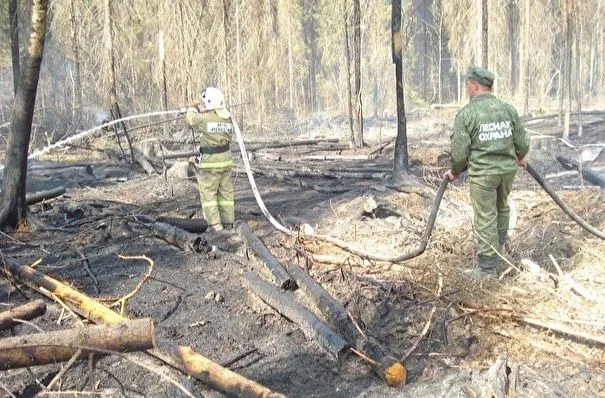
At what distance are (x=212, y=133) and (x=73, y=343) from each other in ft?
14.8

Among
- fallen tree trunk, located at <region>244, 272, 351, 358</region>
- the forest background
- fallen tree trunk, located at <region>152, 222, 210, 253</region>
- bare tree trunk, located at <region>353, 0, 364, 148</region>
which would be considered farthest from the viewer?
the forest background

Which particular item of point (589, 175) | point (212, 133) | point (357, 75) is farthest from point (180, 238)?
point (357, 75)

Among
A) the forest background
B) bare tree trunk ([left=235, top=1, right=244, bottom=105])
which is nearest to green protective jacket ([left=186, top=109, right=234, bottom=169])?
the forest background

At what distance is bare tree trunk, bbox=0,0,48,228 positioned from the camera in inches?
290

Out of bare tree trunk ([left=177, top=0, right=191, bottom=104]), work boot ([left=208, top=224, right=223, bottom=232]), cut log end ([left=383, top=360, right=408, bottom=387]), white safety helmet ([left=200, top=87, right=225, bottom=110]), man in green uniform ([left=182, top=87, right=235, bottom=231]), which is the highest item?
bare tree trunk ([left=177, top=0, right=191, bottom=104])

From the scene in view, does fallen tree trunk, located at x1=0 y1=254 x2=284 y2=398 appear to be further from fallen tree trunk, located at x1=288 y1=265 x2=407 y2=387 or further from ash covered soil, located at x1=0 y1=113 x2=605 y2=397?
fallen tree trunk, located at x1=288 y1=265 x2=407 y2=387

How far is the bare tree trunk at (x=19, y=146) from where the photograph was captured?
7.36 m

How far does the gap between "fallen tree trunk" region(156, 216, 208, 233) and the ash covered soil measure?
328 millimetres

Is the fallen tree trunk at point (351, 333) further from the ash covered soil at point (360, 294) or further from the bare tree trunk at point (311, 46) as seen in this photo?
the bare tree trunk at point (311, 46)

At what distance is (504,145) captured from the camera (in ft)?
16.9

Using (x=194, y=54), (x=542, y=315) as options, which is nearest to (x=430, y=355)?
(x=542, y=315)

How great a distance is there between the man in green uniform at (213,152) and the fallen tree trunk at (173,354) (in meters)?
2.64

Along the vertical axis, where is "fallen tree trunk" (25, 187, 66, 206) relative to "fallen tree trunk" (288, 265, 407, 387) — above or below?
above

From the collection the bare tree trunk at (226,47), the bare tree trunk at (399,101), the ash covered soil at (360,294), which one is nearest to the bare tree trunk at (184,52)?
the bare tree trunk at (226,47)
